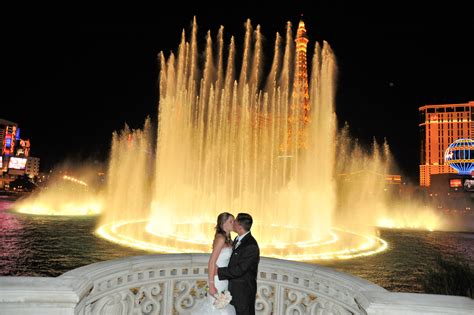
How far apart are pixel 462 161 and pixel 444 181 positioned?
8959 millimetres

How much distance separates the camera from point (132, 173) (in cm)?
2708

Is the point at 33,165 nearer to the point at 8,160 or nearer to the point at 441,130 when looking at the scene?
the point at 8,160

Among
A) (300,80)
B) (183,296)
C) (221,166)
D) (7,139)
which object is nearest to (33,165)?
(7,139)

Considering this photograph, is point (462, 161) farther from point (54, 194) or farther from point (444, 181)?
point (54, 194)

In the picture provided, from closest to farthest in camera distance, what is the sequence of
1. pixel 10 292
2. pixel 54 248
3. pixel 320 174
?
1. pixel 10 292
2. pixel 54 248
3. pixel 320 174

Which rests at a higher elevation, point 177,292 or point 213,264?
point 213,264

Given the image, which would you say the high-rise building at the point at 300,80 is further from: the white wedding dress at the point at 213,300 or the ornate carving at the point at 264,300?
the white wedding dress at the point at 213,300

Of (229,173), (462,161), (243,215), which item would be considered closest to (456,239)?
(229,173)

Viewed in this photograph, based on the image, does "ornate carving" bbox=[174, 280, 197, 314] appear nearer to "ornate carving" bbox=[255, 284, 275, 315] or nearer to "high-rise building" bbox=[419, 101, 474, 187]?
"ornate carving" bbox=[255, 284, 275, 315]

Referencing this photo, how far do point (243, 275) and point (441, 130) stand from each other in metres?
136

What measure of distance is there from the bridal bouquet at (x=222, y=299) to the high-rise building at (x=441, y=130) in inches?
5100

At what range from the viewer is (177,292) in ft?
14.3

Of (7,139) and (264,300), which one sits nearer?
(264,300)

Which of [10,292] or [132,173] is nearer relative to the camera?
[10,292]
